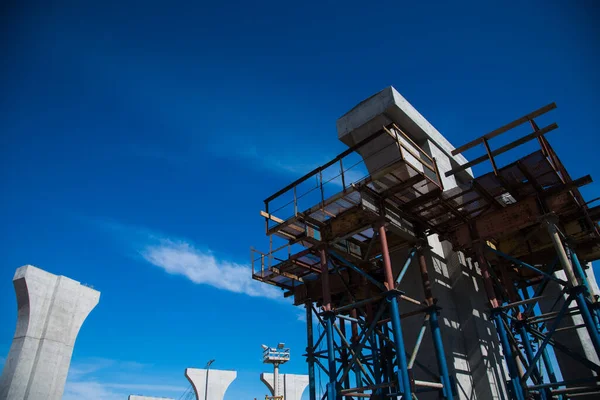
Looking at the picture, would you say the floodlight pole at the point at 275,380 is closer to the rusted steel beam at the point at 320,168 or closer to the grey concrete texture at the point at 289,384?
the grey concrete texture at the point at 289,384

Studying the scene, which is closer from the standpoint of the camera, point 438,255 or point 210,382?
point 438,255

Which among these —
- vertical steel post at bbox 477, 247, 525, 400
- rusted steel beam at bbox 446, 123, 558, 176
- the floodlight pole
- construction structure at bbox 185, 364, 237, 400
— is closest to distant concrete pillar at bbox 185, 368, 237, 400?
construction structure at bbox 185, 364, 237, 400

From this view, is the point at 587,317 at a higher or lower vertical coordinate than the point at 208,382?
lower

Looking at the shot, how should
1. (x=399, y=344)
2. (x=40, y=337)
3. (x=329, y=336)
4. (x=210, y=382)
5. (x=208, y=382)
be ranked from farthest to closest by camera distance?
(x=210, y=382) → (x=208, y=382) → (x=40, y=337) → (x=329, y=336) → (x=399, y=344)

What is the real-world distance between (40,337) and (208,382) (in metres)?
16.6

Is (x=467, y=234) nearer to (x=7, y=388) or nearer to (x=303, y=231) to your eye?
(x=303, y=231)

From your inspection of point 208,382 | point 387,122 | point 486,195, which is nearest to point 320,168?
point 387,122

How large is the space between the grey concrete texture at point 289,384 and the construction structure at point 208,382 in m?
4.06

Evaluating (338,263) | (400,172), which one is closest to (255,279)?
(338,263)

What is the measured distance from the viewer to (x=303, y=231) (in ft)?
43.6

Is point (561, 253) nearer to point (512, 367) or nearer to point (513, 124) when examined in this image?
point (512, 367)

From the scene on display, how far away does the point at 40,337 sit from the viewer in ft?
78.3

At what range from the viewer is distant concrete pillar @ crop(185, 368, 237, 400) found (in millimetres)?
35531

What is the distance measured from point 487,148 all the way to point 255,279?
391 inches
